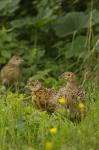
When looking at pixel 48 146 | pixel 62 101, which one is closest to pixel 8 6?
pixel 62 101

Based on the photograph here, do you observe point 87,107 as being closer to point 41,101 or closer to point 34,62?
point 41,101

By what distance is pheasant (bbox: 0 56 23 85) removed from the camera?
35.3 feet

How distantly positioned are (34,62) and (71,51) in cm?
88

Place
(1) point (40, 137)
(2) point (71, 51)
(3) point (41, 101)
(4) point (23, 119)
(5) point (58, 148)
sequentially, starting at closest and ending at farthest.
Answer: (5) point (58, 148)
(1) point (40, 137)
(4) point (23, 119)
(3) point (41, 101)
(2) point (71, 51)

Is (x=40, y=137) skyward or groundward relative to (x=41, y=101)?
groundward

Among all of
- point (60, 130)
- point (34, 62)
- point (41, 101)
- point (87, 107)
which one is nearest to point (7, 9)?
point (34, 62)

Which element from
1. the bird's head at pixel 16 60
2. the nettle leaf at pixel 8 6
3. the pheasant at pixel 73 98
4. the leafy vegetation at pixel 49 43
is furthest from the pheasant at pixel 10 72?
the pheasant at pixel 73 98

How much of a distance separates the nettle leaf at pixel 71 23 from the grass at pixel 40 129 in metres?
3.20

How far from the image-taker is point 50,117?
7156 mm

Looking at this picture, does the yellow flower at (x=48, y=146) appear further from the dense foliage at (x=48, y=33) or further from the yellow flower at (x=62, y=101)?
the dense foliage at (x=48, y=33)

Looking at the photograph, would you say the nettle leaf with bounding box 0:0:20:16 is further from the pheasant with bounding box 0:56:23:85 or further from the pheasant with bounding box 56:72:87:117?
the pheasant with bounding box 56:72:87:117

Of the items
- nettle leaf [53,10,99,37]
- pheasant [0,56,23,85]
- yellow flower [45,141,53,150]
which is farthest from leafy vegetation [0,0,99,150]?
yellow flower [45,141,53,150]

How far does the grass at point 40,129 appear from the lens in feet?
20.3

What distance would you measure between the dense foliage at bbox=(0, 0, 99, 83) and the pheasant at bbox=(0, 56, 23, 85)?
11 centimetres
